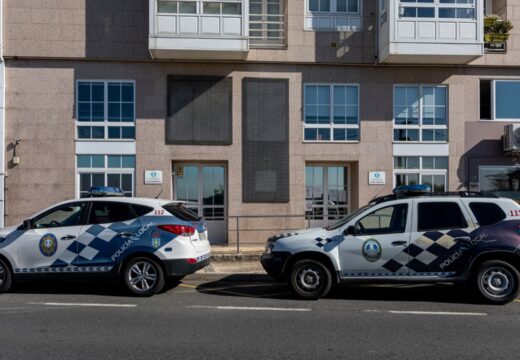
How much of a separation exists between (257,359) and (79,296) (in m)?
4.61

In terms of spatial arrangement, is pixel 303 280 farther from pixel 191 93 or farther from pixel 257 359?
pixel 191 93

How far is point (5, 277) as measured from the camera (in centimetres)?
876

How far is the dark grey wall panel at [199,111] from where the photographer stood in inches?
576

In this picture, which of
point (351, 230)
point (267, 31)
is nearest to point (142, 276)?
point (351, 230)

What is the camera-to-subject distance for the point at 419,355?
5.48 meters

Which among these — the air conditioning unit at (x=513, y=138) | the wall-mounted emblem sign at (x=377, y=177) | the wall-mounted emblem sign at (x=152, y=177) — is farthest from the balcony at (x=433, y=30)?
the wall-mounted emblem sign at (x=152, y=177)

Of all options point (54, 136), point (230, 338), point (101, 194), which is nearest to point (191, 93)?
point (54, 136)

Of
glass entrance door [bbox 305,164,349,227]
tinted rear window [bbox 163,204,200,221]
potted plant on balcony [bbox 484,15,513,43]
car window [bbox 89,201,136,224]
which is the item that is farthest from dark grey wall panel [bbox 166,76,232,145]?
potted plant on balcony [bbox 484,15,513,43]

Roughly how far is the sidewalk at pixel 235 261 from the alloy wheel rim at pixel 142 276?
8.30 feet

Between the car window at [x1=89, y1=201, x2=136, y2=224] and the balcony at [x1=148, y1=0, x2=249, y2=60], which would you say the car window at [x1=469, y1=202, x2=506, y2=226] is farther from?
the balcony at [x1=148, y1=0, x2=249, y2=60]

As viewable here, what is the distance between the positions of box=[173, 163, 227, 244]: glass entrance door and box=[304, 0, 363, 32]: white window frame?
508 centimetres

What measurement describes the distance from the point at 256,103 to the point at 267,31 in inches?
88.0

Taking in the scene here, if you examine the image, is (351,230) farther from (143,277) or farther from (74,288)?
(74,288)

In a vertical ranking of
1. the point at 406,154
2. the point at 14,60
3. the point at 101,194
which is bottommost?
the point at 101,194
